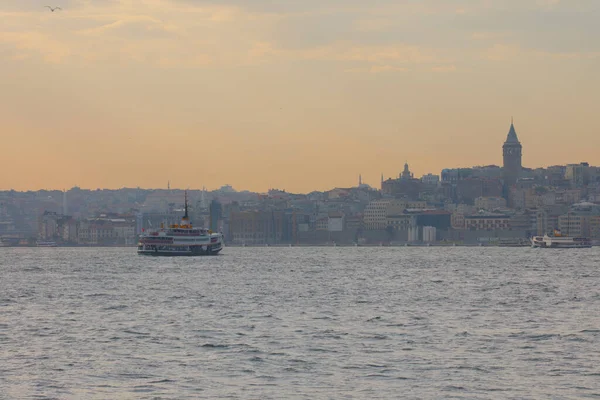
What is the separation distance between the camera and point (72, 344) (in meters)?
33.7

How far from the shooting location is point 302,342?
33656 mm

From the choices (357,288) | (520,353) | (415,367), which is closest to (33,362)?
(415,367)

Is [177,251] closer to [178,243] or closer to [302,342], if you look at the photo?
[178,243]

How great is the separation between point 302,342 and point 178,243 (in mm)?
80609

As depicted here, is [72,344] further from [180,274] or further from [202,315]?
[180,274]

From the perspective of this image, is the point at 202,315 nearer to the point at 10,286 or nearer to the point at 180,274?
the point at 10,286

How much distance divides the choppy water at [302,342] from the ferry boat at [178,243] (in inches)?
2141

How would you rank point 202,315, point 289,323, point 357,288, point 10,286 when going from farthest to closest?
1. point 10,286
2. point 357,288
3. point 202,315
4. point 289,323

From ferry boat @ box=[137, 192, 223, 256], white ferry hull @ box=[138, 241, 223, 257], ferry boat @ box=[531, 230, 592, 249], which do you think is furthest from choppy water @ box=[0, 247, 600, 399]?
ferry boat @ box=[531, 230, 592, 249]

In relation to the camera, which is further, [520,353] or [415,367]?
[520,353]

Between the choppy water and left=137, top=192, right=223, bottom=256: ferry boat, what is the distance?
54.4 m

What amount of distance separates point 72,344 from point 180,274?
145 ft

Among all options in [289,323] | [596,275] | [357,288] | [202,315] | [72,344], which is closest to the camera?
[72,344]

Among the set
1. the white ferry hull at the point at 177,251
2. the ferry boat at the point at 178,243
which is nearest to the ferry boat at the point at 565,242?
the ferry boat at the point at 178,243
